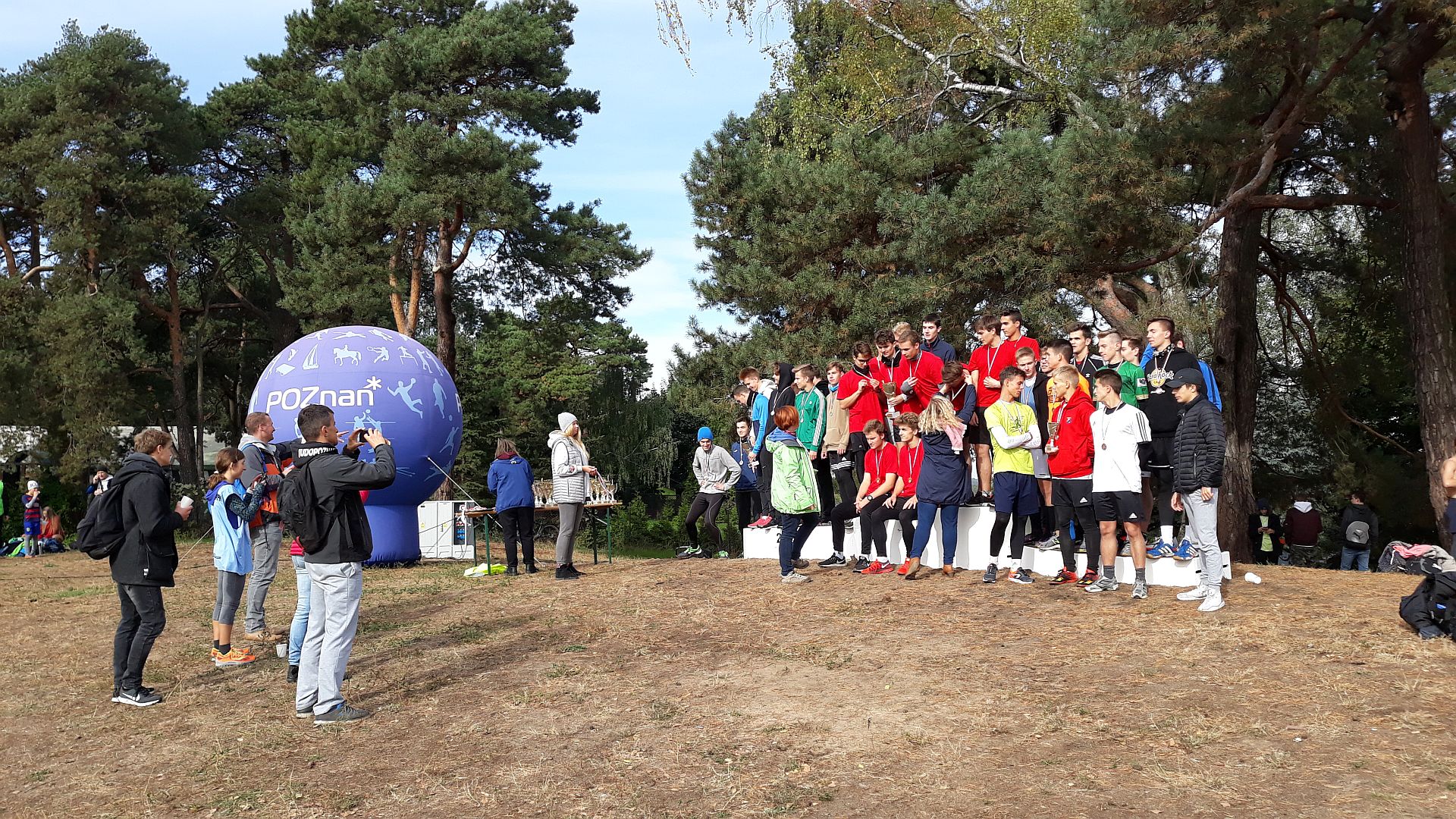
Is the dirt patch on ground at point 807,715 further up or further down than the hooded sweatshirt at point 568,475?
further down

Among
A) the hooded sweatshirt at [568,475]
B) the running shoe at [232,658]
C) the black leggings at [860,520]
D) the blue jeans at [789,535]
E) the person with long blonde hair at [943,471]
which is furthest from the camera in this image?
the hooded sweatshirt at [568,475]

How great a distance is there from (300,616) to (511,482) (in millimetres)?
5488

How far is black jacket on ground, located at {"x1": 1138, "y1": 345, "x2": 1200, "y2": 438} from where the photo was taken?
975 cm

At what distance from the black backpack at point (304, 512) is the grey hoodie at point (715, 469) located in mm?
7508

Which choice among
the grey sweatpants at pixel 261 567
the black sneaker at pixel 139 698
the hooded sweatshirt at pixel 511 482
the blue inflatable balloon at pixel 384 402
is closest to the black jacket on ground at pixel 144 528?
the black sneaker at pixel 139 698

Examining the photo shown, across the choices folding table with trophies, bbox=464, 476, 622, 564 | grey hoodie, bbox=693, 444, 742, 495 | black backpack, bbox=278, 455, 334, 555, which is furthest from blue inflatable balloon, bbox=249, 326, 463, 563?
black backpack, bbox=278, 455, 334, 555

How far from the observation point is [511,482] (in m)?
13.0

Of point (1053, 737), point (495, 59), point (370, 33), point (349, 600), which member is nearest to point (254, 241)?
point (370, 33)

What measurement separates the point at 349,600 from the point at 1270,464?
2465cm

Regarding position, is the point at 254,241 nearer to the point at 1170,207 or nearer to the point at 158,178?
the point at 158,178

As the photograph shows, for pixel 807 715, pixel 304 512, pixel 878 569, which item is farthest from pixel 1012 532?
pixel 304 512

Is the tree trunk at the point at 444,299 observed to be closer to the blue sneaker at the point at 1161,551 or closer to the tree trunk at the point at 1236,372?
the tree trunk at the point at 1236,372

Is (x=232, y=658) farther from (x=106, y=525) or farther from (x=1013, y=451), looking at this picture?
(x=1013, y=451)

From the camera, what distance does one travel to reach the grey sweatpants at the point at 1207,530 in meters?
8.36
